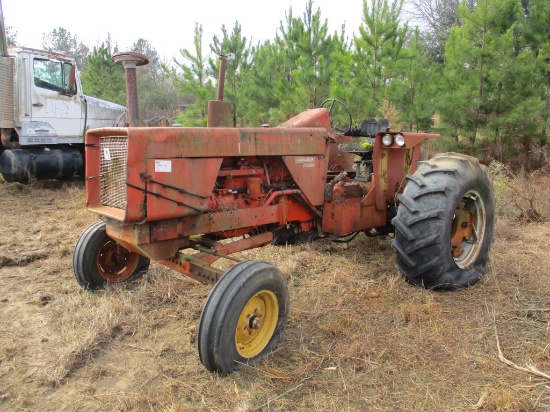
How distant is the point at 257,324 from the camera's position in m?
2.77

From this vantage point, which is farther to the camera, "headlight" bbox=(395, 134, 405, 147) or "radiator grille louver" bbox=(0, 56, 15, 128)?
"radiator grille louver" bbox=(0, 56, 15, 128)

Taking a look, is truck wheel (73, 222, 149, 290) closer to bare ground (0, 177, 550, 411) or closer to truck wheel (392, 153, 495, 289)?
bare ground (0, 177, 550, 411)

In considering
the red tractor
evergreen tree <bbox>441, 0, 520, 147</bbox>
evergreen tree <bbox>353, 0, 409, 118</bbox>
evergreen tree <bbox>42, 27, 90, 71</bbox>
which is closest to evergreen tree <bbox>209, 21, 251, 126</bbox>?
evergreen tree <bbox>353, 0, 409, 118</bbox>

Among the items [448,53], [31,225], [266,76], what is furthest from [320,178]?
[266,76]

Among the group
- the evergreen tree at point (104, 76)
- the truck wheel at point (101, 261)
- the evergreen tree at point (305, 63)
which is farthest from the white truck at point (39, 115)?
the evergreen tree at point (104, 76)

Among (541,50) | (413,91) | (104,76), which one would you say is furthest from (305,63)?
(104,76)

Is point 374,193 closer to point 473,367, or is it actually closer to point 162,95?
point 473,367

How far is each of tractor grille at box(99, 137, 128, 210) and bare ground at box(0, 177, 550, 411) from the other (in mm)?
867

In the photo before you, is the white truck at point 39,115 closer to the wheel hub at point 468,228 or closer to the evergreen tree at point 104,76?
the wheel hub at point 468,228

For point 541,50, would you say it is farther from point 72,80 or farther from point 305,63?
point 72,80

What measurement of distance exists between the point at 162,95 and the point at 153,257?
2539cm

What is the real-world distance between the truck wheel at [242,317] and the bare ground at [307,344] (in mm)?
105

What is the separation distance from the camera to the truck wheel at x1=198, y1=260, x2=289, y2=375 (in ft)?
8.23

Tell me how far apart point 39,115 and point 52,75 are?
0.87 metres
